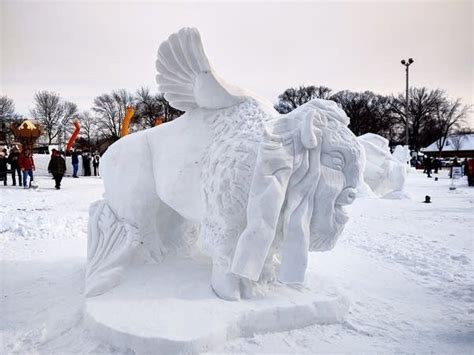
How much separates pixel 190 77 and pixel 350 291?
193cm

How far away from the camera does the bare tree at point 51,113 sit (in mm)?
36875

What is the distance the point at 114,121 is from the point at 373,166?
35.3 m

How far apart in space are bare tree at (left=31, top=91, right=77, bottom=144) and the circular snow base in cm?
3742

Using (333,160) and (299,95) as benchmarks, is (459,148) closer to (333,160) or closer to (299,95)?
(299,95)

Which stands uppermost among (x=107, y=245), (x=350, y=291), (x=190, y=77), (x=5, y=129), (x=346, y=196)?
(x=5, y=129)

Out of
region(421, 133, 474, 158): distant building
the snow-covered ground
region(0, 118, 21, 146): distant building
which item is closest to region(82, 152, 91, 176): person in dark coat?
region(0, 118, 21, 146): distant building

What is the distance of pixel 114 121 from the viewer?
36031 mm

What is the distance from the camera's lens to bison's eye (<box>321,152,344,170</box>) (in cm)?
225

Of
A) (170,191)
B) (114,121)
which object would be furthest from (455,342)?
(114,121)

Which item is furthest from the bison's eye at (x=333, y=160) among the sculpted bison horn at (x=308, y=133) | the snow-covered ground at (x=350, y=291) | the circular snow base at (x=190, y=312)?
the snow-covered ground at (x=350, y=291)

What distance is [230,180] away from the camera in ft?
7.32

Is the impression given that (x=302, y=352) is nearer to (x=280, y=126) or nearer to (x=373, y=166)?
(x=280, y=126)

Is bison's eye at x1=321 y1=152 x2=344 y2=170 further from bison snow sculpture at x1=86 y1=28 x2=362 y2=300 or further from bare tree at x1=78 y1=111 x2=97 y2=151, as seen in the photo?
bare tree at x1=78 y1=111 x2=97 y2=151

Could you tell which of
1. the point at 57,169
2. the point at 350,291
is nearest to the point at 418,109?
the point at 57,169
